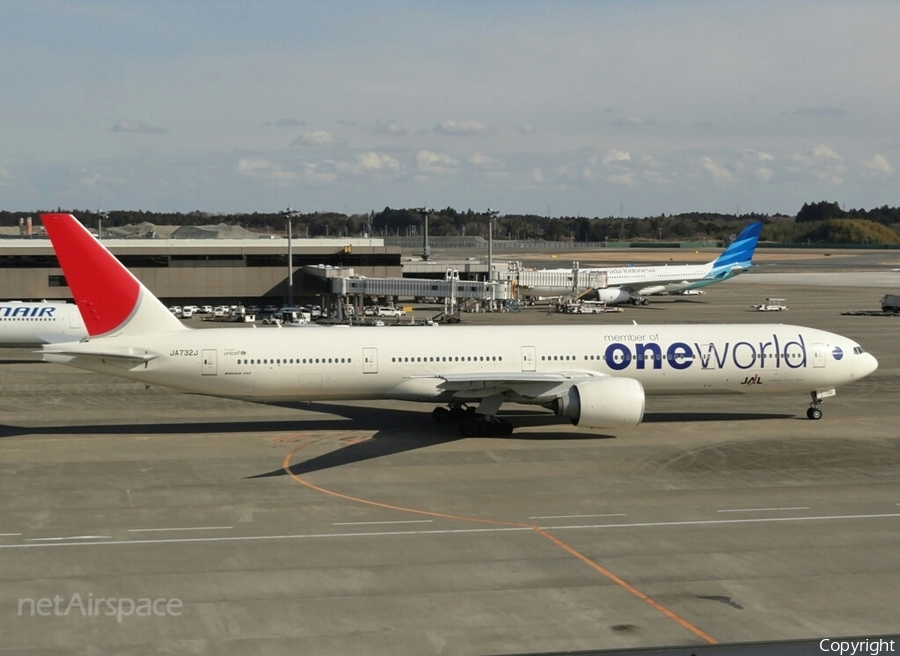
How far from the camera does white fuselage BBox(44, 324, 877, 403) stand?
38.2m

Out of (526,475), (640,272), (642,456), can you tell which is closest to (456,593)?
(526,475)

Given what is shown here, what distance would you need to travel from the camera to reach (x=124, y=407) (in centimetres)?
4675

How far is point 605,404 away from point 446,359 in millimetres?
7263

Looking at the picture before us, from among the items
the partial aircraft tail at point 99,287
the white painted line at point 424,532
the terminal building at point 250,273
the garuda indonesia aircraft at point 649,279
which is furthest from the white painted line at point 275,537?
the garuda indonesia aircraft at point 649,279

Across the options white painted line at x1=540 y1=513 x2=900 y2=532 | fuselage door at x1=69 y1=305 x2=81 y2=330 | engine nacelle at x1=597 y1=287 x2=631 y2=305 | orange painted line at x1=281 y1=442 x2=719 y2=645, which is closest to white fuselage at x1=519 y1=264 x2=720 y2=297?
engine nacelle at x1=597 y1=287 x2=631 y2=305

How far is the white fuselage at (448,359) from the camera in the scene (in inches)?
1506

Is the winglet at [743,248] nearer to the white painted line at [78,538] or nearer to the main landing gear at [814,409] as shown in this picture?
the main landing gear at [814,409]

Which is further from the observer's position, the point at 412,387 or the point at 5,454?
the point at 412,387

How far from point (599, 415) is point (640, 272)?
279 feet

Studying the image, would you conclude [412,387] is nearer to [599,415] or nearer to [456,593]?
[599,415]

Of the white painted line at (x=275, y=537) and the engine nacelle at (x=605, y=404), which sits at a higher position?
the engine nacelle at (x=605, y=404)

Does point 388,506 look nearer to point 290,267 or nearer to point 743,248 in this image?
point 290,267

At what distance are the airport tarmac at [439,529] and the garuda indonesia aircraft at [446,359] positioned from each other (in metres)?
1.77

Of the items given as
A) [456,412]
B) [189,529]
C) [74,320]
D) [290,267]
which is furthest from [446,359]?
[290,267]
